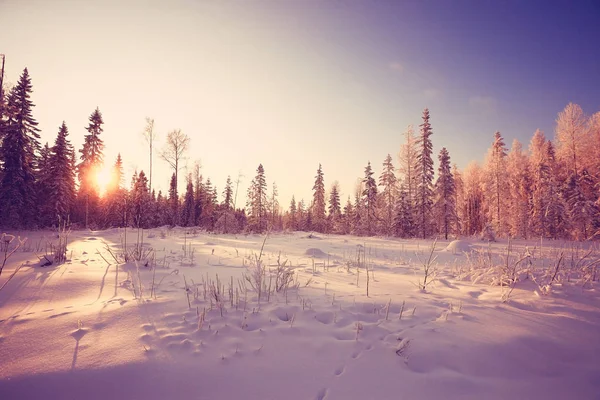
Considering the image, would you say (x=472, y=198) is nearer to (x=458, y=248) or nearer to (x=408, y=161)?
(x=408, y=161)

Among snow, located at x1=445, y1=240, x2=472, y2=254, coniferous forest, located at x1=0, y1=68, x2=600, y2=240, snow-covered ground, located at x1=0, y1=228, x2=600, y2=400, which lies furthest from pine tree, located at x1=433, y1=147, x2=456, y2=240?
snow-covered ground, located at x1=0, y1=228, x2=600, y2=400

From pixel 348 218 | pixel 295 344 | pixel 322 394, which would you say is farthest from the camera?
pixel 348 218

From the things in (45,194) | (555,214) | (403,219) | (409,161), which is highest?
(409,161)

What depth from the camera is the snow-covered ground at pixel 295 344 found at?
186cm

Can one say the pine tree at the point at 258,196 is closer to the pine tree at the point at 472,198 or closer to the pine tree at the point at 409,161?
the pine tree at the point at 409,161

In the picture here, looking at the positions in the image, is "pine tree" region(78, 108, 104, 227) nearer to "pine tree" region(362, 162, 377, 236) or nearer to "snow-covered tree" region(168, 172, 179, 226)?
"snow-covered tree" region(168, 172, 179, 226)

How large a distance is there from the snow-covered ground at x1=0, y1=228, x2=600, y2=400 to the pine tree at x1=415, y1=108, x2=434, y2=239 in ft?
71.7

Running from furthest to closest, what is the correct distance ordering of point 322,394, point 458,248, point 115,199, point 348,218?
1. point 348,218
2. point 115,199
3. point 458,248
4. point 322,394

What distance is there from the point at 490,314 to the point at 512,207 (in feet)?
116

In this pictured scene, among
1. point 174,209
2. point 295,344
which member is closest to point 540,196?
point 295,344

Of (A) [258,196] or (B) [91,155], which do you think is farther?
Answer: (A) [258,196]

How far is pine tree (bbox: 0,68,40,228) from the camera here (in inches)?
715

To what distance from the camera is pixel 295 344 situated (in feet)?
7.86

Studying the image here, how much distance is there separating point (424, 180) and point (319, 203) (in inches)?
865
